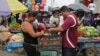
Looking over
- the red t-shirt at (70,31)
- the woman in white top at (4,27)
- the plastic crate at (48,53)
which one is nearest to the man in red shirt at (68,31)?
the red t-shirt at (70,31)

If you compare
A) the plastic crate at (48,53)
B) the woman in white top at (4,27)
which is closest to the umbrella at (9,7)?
the woman in white top at (4,27)

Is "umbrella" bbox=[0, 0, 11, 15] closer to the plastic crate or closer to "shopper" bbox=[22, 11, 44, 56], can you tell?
the plastic crate

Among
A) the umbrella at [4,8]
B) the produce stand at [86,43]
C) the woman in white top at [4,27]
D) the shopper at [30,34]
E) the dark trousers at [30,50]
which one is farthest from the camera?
the woman in white top at [4,27]

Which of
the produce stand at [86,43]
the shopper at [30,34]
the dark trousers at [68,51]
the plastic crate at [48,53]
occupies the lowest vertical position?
the produce stand at [86,43]

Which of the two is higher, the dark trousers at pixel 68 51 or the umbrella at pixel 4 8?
the umbrella at pixel 4 8

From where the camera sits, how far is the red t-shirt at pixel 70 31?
7.91 meters

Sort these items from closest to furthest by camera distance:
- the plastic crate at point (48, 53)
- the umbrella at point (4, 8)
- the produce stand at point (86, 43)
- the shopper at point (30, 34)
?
1. the shopper at point (30, 34)
2. the plastic crate at point (48, 53)
3. the produce stand at point (86, 43)
4. the umbrella at point (4, 8)

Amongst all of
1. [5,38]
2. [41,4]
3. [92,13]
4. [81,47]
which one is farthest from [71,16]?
[41,4]

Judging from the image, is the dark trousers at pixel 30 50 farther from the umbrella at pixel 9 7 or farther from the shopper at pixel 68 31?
the umbrella at pixel 9 7

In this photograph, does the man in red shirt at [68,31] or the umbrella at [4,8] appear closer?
the man in red shirt at [68,31]

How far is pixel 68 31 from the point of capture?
800 centimetres

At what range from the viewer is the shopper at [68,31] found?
7902mm

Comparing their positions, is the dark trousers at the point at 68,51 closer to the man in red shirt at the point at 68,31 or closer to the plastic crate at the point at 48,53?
the man in red shirt at the point at 68,31

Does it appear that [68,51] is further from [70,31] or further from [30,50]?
[30,50]
